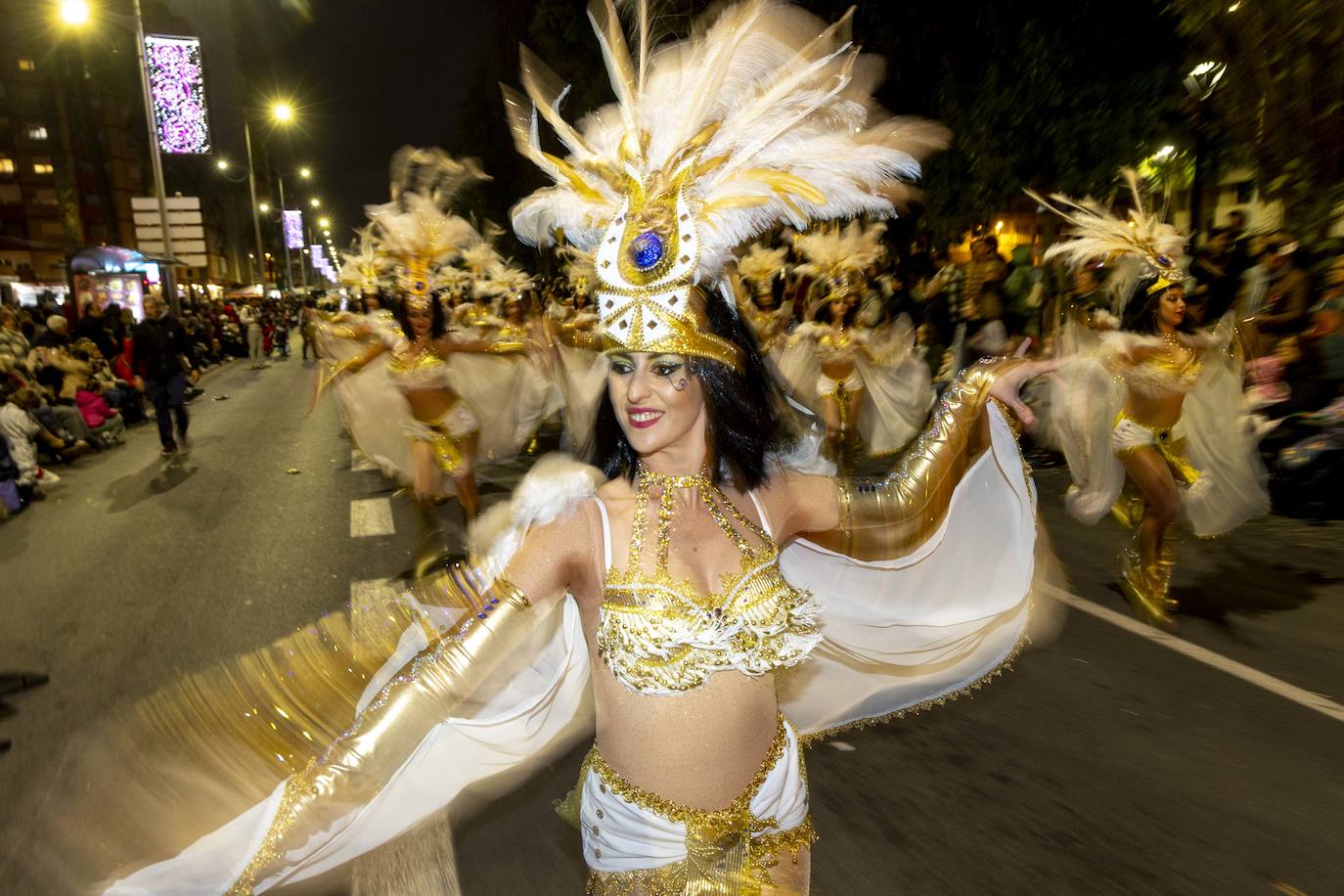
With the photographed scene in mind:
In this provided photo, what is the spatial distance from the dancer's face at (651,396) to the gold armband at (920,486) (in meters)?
0.61

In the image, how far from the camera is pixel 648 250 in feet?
6.00

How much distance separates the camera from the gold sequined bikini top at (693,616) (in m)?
1.76

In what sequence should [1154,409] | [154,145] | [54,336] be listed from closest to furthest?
1. [1154,409]
2. [54,336]
3. [154,145]

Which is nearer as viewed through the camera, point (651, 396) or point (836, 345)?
point (651, 396)

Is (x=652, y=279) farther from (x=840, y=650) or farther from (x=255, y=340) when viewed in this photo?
(x=255, y=340)

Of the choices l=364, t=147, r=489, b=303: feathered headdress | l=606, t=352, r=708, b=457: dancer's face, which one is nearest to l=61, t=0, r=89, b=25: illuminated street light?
l=364, t=147, r=489, b=303: feathered headdress

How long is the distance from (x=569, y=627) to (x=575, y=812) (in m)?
0.50

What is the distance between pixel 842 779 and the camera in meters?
3.65

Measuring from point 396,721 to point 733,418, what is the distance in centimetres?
97

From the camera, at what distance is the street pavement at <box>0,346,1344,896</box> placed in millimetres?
3078

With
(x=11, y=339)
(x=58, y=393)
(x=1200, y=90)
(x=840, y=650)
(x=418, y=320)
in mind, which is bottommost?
(x=58, y=393)

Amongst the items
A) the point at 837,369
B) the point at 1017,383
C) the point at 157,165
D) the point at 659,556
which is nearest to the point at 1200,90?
the point at 837,369

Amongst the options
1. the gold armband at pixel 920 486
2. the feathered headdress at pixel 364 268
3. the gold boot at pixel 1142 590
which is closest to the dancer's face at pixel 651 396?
the gold armband at pixel 920 486

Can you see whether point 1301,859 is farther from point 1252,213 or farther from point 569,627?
point 1252,213
